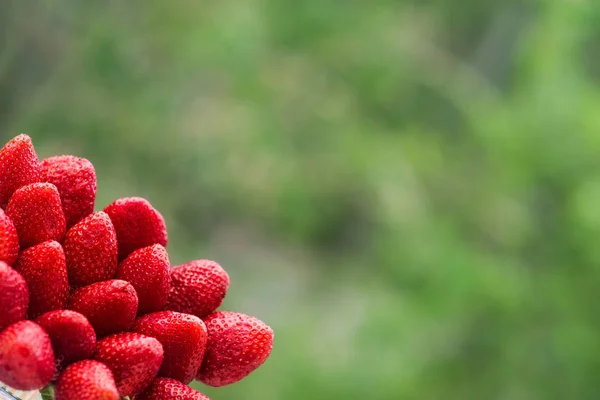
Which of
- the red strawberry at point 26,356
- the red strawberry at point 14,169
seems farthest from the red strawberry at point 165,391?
the red strawberry at point 14,169

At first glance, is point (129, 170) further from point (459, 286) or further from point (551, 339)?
point (551, 339)

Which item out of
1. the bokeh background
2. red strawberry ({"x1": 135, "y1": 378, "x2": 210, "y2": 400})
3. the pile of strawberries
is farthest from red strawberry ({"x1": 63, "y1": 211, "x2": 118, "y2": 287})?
the bokeh background

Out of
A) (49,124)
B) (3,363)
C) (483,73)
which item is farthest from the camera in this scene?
(483,73)

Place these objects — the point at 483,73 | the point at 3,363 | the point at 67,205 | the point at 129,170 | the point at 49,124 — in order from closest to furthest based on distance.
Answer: the point at 3,363 < the point at 67,205 < the point at 49,124 < the point at 129,170 < the point at 483,73

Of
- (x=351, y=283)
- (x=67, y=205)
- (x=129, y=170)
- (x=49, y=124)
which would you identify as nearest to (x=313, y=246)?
(x=351, y=283)

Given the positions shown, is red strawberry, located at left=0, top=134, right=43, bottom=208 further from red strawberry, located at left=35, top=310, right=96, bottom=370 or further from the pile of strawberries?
red strawberry, located at left=35, top=310, right=96, bottom=370

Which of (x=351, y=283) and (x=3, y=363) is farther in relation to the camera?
(x=351, y=283)

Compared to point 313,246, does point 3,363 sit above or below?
below

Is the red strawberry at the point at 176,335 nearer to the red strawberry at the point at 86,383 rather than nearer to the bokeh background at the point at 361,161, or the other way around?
the red strawberry at the point at 86,383
